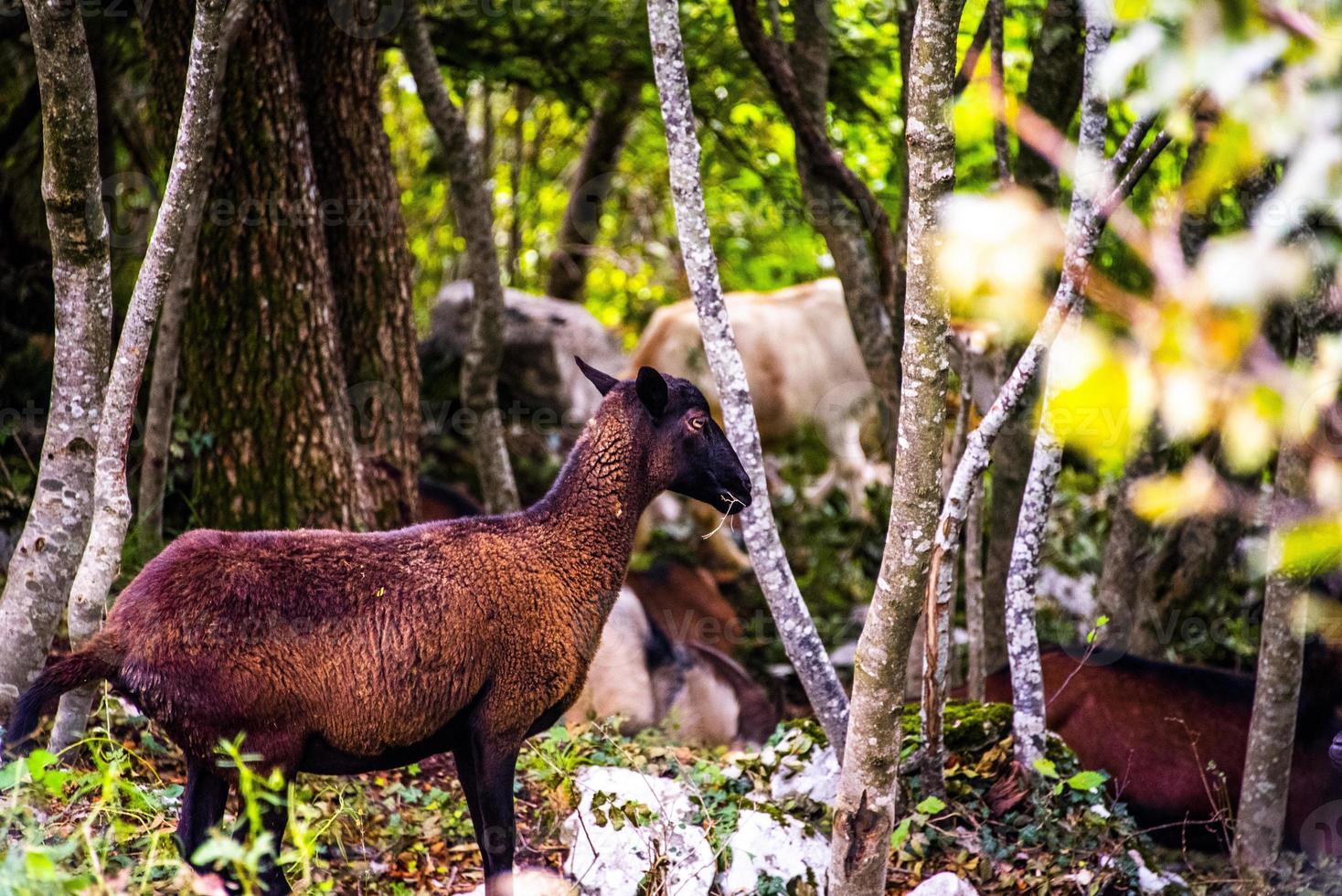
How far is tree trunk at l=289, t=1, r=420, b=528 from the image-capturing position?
7547 millimetres

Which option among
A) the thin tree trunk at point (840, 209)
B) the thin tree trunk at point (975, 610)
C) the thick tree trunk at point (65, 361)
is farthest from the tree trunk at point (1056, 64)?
the thick tree trunk at point (65, 361)

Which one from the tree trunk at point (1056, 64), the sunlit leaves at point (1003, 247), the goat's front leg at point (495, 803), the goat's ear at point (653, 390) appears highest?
the tree trunk at point (1056, 64)

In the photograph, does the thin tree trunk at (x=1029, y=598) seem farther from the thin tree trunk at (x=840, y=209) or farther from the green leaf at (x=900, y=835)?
the thin tree trunk at (x=840, y=209)

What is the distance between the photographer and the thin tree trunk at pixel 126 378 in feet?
14.6

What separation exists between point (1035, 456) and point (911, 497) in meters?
1.56

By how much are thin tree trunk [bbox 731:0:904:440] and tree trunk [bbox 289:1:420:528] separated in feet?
8.56

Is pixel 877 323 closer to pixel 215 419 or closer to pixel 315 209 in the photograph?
pixel 315 209

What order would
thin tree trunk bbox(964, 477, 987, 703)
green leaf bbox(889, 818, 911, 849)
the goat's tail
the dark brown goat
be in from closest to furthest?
1. the goat's tail
2. the dark brown goat
3. green leaf bbox(889, 818, 911, 849)
4. thin tree trunk bbox(964, 477, 987, 703)

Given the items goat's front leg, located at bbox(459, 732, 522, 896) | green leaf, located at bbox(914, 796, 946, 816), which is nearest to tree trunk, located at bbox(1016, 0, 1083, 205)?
green leaf, located at bbox(914, 796, 946, 816)

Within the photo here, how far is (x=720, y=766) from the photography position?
6.06 m

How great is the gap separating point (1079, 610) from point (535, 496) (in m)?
5.05

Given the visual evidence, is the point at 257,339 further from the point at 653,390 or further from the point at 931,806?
the point at 931,806

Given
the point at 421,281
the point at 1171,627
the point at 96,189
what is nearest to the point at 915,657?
the point at 1171,627

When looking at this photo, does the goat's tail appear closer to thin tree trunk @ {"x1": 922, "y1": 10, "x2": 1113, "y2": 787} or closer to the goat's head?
the goat's head
